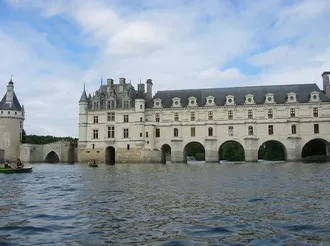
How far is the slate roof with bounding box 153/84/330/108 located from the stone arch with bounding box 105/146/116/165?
42.0 ft

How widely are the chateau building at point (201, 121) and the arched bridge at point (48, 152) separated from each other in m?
7.66

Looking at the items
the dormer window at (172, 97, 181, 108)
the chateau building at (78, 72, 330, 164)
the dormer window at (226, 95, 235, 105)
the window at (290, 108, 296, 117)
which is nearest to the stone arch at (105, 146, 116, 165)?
the chateau building at (78, 72, 330, 164)

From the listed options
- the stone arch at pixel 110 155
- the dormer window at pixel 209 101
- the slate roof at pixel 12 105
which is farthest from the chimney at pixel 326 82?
the slate roof at pixel 12 105

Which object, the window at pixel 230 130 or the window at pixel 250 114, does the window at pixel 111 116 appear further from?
the window at pixel 250 114

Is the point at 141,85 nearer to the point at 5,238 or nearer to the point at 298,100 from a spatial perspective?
the point at 298,100

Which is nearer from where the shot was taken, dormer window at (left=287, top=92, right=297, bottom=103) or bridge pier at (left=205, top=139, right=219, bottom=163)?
dormer window at (left=287, top=92, right=297, bottom=103)

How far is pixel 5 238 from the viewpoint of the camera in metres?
10.0

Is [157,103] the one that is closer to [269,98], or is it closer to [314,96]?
[269,98]

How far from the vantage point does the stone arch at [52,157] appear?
267 ft

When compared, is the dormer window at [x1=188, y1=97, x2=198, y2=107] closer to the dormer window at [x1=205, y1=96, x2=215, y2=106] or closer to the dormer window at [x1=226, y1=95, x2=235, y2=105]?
the dormer window at [x1=205, y1=96, x2=215, y2=106]

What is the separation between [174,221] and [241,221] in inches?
77.9

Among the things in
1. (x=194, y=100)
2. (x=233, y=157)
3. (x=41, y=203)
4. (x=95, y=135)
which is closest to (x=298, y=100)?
(x=194, y=100)

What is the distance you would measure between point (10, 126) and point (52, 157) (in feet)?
34.7

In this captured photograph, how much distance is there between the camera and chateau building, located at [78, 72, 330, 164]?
63.6 metres
